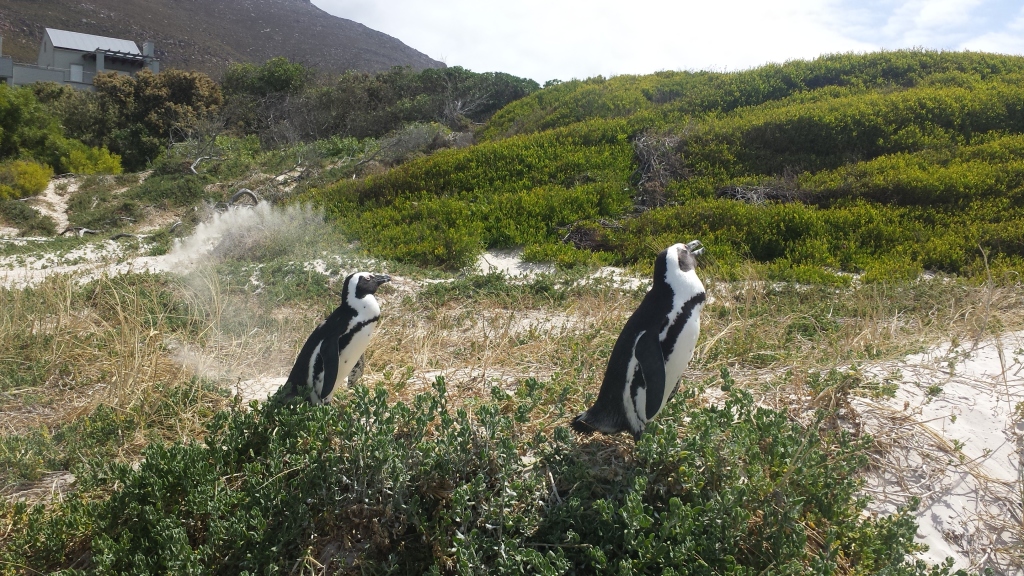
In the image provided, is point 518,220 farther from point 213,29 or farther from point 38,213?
point 213,29

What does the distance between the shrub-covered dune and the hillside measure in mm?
36653

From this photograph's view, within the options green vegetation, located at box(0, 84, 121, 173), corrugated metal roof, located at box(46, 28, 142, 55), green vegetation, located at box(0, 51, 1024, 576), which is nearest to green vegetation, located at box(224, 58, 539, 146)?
green vegetation, located at box(0, 51, 1024, 576)

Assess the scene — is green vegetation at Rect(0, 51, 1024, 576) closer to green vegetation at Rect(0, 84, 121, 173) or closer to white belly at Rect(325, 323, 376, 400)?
white belly at Rect(325, 323, 376, 400)

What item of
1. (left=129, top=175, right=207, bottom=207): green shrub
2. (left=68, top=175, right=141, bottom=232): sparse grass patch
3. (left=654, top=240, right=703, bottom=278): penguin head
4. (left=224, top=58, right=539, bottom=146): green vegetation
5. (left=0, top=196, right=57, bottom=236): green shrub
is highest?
(left=224, top=58, right=539, bottom=146): green vegetation

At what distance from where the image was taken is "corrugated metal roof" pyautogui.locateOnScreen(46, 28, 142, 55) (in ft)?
121

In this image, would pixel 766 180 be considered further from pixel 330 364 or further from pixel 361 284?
pixel 330 364

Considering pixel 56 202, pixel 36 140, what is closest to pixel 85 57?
pixel 36 140

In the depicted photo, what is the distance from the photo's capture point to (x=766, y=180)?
11.4 m

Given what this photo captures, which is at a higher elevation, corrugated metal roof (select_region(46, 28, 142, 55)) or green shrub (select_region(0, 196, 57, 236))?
corrugated metal roof (select_region(46, 28, 142, 55))

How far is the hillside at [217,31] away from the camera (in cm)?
4944

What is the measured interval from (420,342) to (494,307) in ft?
5.74

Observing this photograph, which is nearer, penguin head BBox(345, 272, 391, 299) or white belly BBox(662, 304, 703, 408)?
white belly BBox(662, 304, 703, 408)

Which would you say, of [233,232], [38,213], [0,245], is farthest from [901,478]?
[38,213]

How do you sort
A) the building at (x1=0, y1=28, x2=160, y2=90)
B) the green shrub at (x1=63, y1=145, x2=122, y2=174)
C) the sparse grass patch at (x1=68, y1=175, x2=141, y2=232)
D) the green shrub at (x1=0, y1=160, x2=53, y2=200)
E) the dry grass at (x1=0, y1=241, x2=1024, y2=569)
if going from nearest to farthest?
the dry grass at (x1=0, y1=241, x2=1024, y2=569) → the sparse grass patch at (x1=68, y1=175, x2=141, y2=232) → the green shrub at (x1=0, y1=160, x2=53, y2=200) → the green shrub at (x1=63, y1=145, x2=122, y2=174) → the building at (x1=0, y1=28, x2=160, y2=90)
